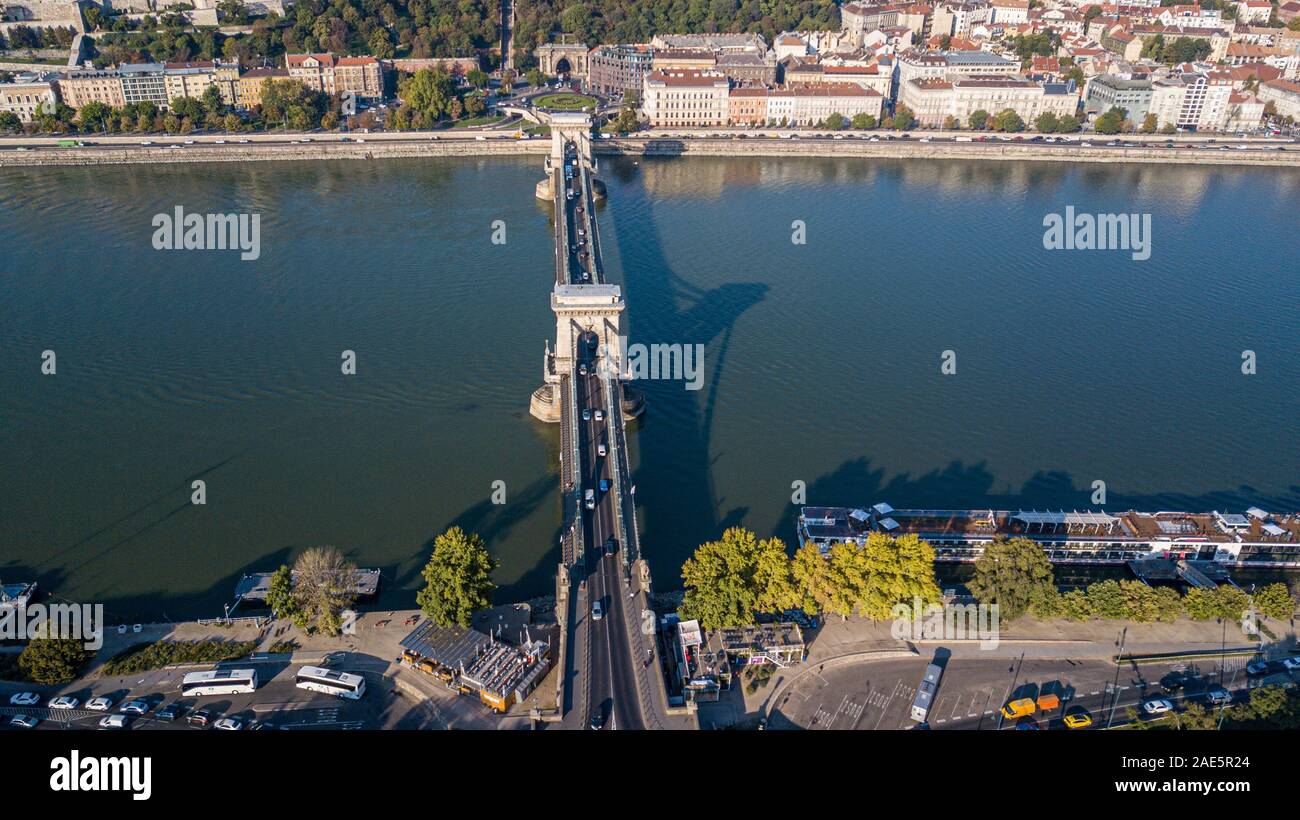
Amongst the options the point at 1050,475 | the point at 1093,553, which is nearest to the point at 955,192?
the point at 1050,475

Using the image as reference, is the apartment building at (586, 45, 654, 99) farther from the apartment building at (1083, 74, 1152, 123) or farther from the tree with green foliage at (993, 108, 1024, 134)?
the apartment building at (1083, 74, 1152, 123)

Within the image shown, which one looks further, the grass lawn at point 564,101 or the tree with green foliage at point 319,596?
the grass lawn at point 564,101

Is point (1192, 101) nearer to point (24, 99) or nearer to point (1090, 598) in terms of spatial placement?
point (1090, 598)

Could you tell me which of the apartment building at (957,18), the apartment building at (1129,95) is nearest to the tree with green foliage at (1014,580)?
the apartment building at (1129,95)

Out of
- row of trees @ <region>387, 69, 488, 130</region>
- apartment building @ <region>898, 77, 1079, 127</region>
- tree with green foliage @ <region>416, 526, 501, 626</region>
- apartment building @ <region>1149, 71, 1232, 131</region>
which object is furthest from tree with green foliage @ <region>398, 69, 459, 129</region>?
apartment building @ <region>1149, 71, 1232, 131</region>

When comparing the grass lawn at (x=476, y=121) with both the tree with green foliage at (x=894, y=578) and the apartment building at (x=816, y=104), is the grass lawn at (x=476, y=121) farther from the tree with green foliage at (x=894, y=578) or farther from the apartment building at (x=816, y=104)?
the tree with green foliage at (x=894, y=578)

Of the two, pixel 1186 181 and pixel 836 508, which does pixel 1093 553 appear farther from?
pixel 1186 181
